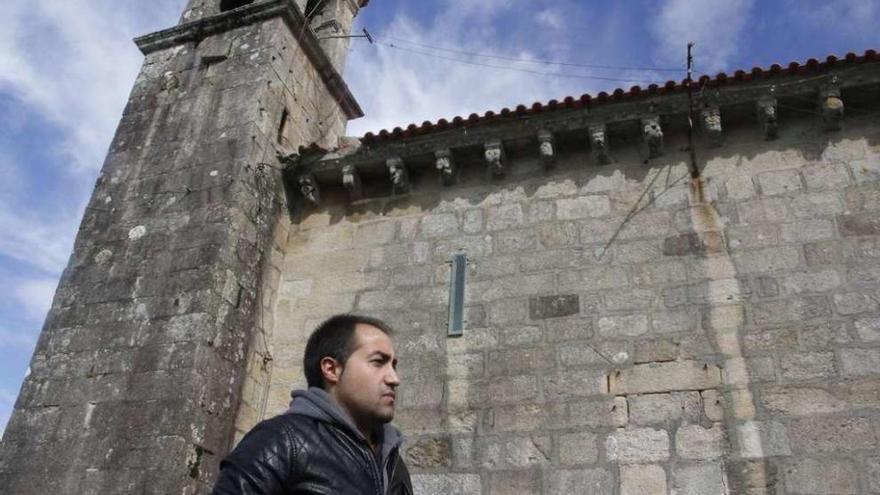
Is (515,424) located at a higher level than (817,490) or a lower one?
higher

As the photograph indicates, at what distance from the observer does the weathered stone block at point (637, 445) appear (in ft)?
16.5

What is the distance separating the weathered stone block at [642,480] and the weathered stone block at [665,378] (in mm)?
548

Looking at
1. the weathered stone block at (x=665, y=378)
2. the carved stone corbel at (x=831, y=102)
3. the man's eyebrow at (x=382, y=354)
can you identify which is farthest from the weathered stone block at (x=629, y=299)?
the man's eyebrow at (x=382, y=354)

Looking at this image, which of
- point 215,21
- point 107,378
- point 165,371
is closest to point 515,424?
point 165,371

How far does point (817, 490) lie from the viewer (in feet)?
15.2

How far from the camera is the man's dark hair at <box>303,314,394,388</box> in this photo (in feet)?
8.39

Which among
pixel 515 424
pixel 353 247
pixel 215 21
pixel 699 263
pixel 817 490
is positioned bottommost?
pixel 817 490

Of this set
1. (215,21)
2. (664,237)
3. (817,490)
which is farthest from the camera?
(215,21)

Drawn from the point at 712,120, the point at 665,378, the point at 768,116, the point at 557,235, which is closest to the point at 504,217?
the point at 557,235

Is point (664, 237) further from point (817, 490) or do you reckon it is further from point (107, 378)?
point (107, 378)

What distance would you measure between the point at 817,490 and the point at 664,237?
2143 millimetres

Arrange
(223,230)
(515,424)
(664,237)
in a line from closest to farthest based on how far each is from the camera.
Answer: (515,424)
(664,237)
(223,230)

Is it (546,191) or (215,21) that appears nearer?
(546,191)

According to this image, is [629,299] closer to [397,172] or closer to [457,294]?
[457,294]
